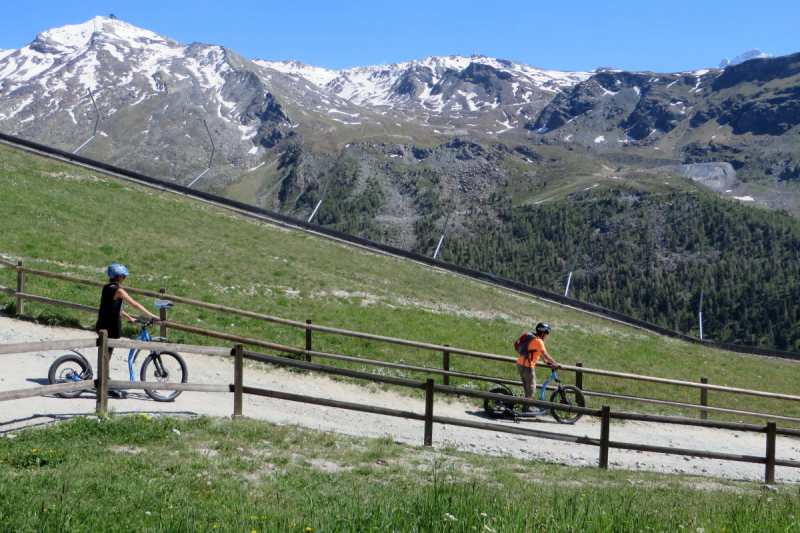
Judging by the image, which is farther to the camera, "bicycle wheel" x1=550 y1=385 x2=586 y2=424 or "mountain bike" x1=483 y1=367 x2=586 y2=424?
"bicycle wheel" x1=550 y1=385 x2=586 y2=424

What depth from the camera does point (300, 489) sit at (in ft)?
22.1

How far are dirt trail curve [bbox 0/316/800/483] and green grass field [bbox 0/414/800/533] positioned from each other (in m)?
1.40

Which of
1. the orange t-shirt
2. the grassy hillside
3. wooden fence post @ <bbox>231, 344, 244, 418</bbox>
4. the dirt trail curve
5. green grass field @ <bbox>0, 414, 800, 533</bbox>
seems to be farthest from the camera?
the grassy hillside

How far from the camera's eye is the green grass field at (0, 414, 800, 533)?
17.0 ft

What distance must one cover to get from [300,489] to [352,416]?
5903mm

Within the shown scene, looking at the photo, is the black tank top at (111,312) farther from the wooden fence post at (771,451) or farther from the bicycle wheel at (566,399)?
the wooden fence post at (771,451)

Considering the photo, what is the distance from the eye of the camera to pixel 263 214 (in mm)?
45719

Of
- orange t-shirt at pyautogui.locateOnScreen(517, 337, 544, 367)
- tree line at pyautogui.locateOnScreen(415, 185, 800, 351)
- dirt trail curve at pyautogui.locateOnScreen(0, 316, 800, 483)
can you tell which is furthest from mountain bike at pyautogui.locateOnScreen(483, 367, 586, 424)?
tree line at pyautogui.locateOnScreen(415, 185, 800, 351)

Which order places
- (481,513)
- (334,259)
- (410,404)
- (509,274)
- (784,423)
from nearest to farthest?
(481,513) → (410,404) → (784,423) → (334,259) → (509,274)

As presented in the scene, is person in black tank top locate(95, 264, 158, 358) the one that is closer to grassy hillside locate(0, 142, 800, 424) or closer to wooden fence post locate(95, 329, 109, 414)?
wooden fence post locate(95, 329, 109, 414)

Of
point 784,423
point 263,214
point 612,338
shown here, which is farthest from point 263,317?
point 263,214

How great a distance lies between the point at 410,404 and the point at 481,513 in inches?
384

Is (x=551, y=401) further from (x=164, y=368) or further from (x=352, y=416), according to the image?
(x=164, y=368)

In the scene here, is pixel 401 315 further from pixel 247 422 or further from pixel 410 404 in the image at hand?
pixel 247 422
